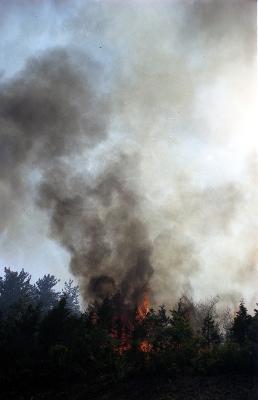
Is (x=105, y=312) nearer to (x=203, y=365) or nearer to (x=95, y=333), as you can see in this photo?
(x=95, y=333)

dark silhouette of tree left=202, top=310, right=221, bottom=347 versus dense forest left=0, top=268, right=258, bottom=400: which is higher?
dark silhouette of tree left=202, top=310, right=221, bottom=347

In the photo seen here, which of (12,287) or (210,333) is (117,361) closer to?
(210,333)

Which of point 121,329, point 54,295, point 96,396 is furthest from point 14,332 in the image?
point 54,295

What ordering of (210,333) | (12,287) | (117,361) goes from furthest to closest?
1. (12,287)
2. (210,333)
3. (117,361)

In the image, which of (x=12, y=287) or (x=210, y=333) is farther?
(x=12, y=287)

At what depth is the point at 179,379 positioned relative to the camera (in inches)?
592

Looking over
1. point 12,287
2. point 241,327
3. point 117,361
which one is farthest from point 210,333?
point 12,287

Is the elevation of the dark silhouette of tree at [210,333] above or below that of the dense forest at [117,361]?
above

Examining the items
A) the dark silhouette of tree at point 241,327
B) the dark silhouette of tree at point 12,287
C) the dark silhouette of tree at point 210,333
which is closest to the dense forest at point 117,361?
the dark silhouette of tree at point 241,327

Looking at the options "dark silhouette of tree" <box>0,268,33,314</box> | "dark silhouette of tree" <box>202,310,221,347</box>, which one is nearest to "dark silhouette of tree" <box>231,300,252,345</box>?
"dark silhouette of tree" <box>202,310,221,347</box>

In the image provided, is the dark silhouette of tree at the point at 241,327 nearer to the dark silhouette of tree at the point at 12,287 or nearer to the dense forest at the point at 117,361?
the dense forest at the point at 117,361

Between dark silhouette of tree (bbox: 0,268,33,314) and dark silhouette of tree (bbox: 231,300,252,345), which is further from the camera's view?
dark silhouette of tree (bbox: 0,268,33,314)

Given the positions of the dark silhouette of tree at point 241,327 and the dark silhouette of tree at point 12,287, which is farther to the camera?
the dark silhouette of tree at point 12,287

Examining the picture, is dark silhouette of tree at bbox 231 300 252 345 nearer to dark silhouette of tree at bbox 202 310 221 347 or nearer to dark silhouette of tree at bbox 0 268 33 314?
dark silhouette of tree at bbox 202 310 221 347
